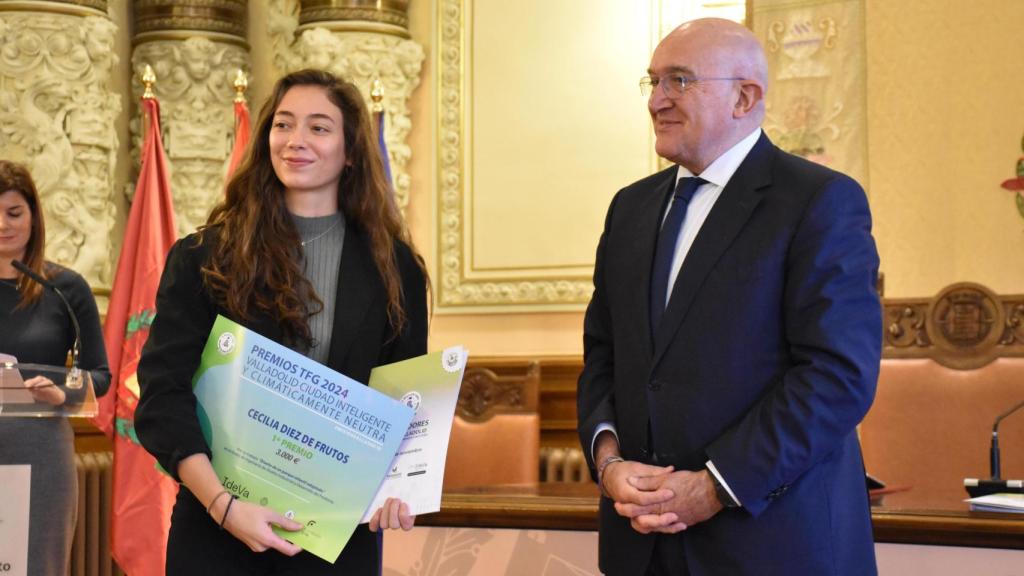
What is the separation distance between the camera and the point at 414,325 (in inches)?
94.0

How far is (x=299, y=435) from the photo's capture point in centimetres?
217

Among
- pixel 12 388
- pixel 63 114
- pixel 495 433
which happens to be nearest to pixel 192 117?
pixel 63 114

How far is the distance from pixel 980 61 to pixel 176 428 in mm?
3733

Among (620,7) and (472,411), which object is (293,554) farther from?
(620,7)

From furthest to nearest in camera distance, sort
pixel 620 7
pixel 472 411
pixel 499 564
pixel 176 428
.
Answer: pixel 620 7, pixel 472 411, pixel 499 564, pixel 176 428

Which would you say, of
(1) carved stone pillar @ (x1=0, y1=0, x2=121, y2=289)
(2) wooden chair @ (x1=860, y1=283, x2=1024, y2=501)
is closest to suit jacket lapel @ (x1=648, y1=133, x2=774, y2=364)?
(2) wooden chair @ (x1=860, y1=283, x2=1024, y2=501)

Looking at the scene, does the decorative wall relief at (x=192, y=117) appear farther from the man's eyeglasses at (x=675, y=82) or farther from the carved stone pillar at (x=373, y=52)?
the man's eyeglasses at (x=675, y=82)

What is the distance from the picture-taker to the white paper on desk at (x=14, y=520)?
2.73 metres

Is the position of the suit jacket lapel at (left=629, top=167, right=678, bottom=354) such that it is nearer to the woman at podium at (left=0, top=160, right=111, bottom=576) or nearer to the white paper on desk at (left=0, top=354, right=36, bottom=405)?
the white paper on desk at (left=0, top=354, right=36, bottom=405)

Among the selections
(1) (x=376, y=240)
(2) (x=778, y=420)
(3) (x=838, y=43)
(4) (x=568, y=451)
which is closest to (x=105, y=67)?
(4) (x=568, y=451)

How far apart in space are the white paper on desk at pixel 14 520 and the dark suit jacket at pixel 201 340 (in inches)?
28.5

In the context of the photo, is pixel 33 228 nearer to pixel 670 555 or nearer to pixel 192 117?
pixel 192 117

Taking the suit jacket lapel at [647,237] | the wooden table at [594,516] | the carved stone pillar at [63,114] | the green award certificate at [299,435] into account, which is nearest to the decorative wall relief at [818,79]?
the wooden table at [594,516]

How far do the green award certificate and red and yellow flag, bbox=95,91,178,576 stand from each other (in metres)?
2.55
